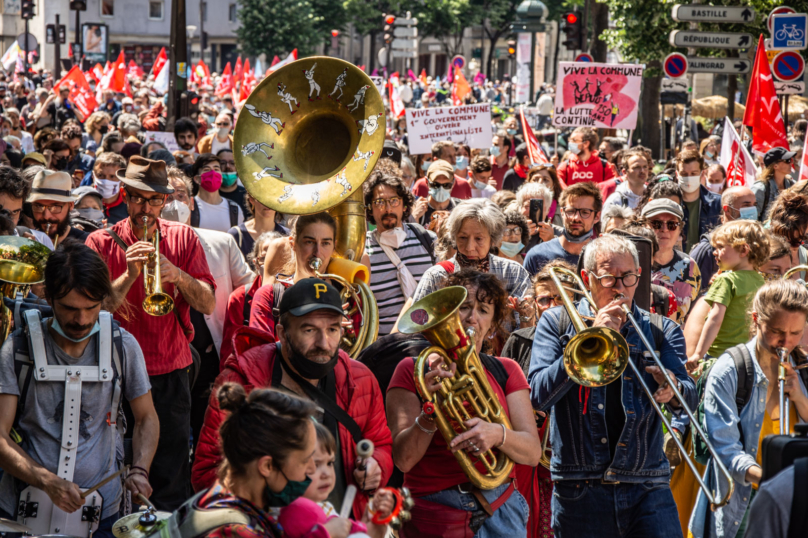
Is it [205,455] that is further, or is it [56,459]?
[56,459]

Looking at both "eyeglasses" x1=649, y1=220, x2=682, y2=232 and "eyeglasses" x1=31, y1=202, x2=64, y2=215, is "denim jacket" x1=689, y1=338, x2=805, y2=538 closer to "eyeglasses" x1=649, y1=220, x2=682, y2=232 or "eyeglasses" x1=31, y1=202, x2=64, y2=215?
"eyeglasses" x1=649, y1=220, x2=682, y2=232

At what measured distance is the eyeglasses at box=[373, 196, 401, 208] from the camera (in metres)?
6.15

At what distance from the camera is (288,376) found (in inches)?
134

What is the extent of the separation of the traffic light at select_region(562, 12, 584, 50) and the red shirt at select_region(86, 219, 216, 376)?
1686 centimetres

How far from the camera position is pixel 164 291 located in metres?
5.10

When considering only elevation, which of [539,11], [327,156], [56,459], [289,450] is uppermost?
[539,11]

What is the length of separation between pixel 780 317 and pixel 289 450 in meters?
2.19

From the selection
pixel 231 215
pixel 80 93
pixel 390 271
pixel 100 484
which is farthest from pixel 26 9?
pixel 100 484

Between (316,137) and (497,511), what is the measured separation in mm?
2327

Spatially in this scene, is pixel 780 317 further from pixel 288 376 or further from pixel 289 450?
pixel 289 450

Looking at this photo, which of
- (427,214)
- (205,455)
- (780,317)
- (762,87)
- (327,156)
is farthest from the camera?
(762,87)

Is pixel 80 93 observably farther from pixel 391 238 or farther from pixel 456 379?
pixel 456 379

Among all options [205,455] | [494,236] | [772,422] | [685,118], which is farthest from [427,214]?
[685,118]

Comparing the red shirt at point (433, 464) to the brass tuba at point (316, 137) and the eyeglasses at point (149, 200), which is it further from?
the eyeglasses at point (149, 200)
